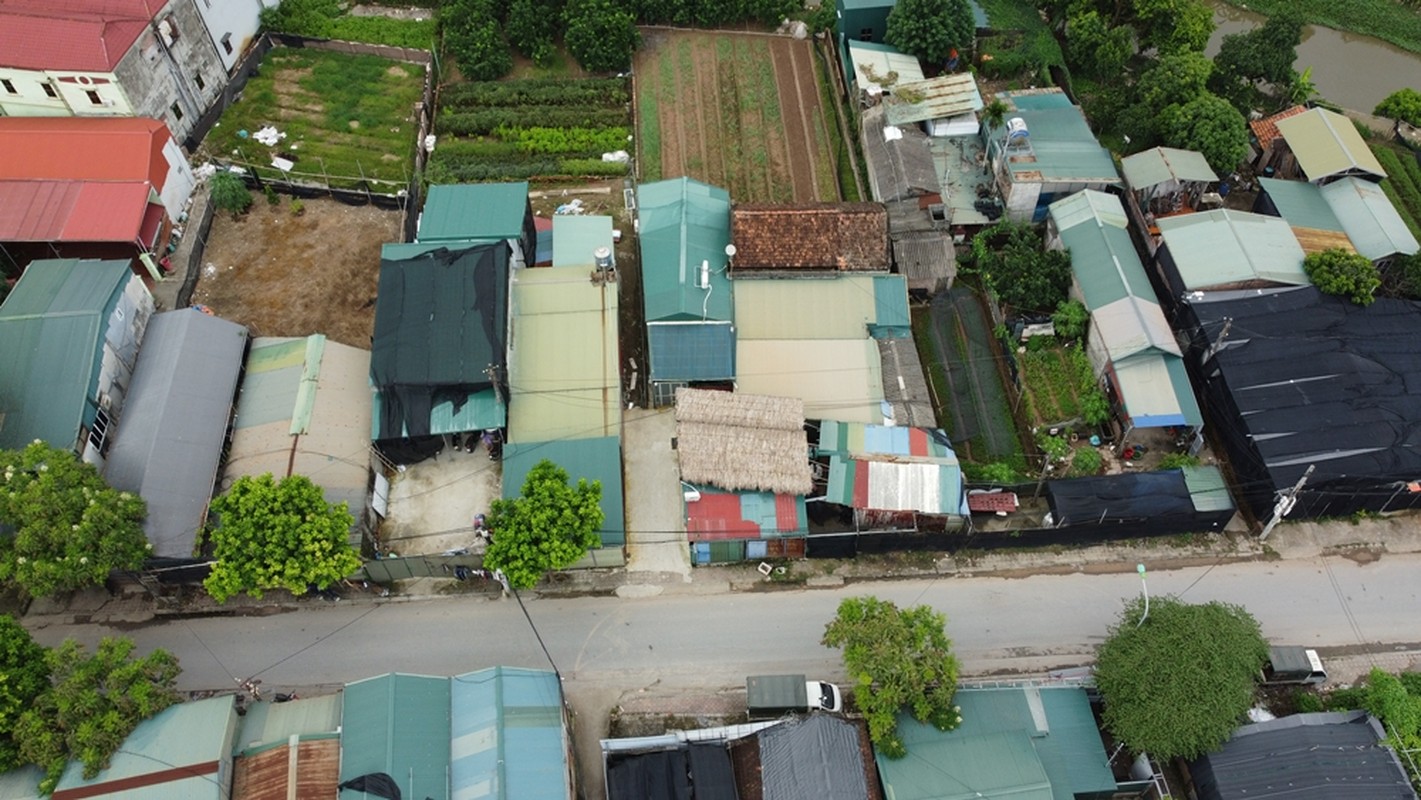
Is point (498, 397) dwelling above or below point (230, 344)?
below

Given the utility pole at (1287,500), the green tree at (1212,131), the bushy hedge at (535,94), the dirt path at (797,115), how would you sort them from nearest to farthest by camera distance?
the utility pole at (1287,500) < the green tree at (1212,131) < the dirt path at (797,115) < the bushy hedge at (535,94)

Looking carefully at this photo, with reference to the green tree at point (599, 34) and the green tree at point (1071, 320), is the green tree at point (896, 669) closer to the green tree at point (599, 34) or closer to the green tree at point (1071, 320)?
the green tree at point (1071, 320)

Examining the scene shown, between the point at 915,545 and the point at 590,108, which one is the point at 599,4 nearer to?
the point at 590,108

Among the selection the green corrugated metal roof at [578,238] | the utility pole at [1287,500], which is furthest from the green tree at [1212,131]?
the green corrugated metal roof at [578,238]

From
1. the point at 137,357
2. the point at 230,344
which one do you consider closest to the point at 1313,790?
the point at 230,344

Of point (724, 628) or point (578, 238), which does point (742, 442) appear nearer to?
point (724, 628)

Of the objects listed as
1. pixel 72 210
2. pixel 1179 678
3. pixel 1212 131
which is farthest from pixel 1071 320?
pixel 72 210
